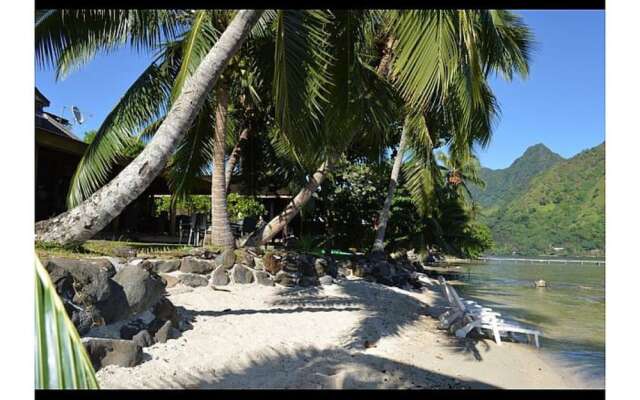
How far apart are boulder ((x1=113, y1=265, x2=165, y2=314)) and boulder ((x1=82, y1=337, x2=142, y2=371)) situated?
2.11 ft

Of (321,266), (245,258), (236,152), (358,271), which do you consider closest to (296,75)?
(245,258)

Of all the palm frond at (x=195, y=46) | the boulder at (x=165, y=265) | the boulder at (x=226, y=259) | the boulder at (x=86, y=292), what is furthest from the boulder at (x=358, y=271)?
the boulder at (x=86, y=292)

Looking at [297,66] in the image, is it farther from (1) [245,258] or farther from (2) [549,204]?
(2) [549,204]

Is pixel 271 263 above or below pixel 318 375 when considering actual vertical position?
above

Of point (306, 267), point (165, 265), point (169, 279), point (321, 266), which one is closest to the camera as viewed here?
point (169, 279)

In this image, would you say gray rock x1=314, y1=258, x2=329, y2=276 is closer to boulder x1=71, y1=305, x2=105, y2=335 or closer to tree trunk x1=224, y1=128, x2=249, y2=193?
tree trunk x1=224, y1=128, x2=249, y2=193

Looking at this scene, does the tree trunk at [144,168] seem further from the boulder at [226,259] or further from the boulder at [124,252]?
the boulder at [226,259]

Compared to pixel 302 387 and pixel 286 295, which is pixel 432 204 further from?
pixel 302 387

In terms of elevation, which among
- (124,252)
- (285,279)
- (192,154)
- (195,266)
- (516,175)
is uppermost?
(516,175)

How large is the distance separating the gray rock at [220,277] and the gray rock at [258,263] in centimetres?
76

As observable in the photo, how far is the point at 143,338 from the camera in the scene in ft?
13.0

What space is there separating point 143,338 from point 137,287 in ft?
1.68

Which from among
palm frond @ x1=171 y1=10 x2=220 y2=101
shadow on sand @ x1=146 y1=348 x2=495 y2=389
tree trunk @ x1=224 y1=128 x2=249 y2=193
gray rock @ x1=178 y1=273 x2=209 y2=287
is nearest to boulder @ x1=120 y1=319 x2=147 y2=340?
shadow on sand @ x1=146 y1=348 x2=495 y2=389
